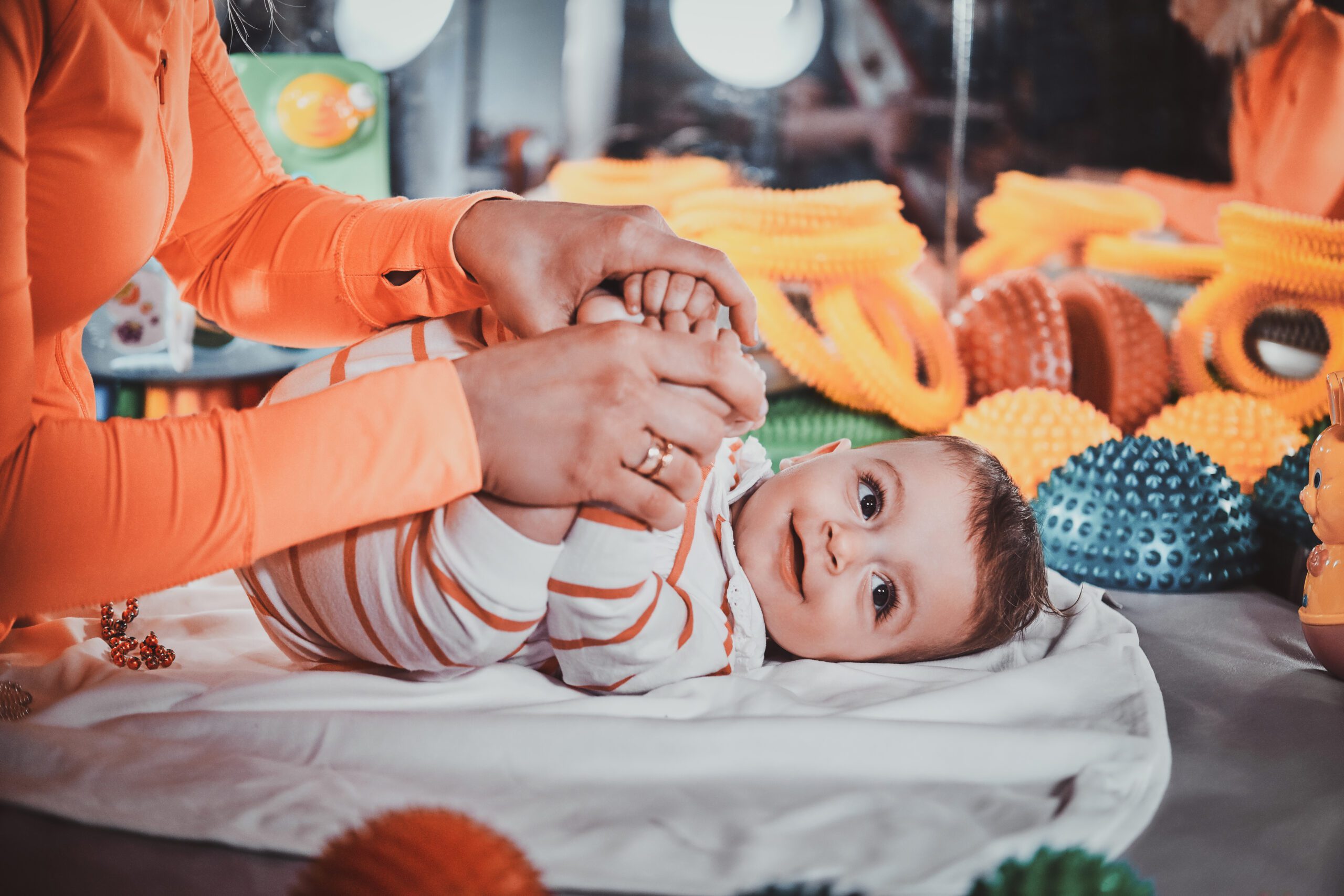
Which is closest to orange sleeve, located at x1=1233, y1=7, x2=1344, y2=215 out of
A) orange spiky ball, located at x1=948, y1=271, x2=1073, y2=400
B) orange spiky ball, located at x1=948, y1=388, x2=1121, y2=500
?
orange spiky ball, located at x1=948, y1=271, x2=1073, y2=400

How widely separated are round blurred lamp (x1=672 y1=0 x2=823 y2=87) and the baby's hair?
1.42 metres

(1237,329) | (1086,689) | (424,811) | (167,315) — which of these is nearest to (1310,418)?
(1237,329)

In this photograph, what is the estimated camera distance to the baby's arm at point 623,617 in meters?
0.77

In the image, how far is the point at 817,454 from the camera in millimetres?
1222

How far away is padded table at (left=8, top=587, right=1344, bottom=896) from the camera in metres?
0.59

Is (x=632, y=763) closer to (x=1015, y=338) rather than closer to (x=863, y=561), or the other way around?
(x=863, y=561)

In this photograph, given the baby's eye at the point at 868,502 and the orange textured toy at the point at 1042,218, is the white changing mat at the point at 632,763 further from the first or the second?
the orange textured toy at the point at 1042,218

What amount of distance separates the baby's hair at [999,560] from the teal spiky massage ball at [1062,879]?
17.8 inches

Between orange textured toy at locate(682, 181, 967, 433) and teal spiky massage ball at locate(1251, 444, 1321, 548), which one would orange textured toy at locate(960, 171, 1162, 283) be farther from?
teal spiky massage ball at locate(1251, 444, 1321, 548)

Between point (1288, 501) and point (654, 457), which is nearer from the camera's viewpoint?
point (654, 457)

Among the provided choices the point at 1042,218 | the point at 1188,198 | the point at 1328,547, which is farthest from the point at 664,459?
the point at 1188,198

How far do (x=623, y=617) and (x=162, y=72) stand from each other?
1.95 ft

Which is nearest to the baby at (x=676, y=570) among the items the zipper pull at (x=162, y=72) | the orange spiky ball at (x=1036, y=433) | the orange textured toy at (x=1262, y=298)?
the zipper pull at (x=162, y=72)

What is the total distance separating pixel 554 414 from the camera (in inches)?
26.1
